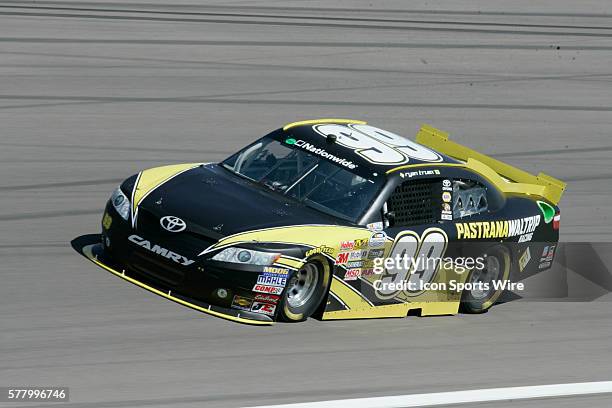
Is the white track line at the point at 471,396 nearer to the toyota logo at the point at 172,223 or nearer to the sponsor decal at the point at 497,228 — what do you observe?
the sponsor decal at the point at 497,228

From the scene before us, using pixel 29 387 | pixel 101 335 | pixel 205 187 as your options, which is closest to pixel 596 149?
pixel 205 187

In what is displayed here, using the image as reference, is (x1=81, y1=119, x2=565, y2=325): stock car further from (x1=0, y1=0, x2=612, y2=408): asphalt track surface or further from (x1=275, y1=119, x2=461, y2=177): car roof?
(x1=0, y1=0, x2=612, y2=408): asphalt track surface

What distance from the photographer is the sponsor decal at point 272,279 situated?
8.48m

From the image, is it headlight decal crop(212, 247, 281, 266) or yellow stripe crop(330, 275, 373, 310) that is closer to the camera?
headlight decal crop(212, 247, 281, 266)

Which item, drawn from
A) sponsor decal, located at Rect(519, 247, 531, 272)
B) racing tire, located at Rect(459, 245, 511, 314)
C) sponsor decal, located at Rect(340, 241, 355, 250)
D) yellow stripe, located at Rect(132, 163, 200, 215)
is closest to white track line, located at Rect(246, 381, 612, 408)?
sponsor decal, located at Rect(340, 241, 355, 250)

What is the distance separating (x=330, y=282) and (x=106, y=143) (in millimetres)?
5578

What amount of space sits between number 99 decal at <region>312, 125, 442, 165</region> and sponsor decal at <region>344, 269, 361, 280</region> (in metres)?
1.08

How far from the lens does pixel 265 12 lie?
2056cm

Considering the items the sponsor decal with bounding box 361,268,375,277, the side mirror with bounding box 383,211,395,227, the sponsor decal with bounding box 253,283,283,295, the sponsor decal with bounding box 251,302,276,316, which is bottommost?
the sponsor decal with bounding box 251,302,276,316

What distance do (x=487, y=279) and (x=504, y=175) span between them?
1485mm

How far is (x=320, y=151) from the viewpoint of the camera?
9758 millimetres

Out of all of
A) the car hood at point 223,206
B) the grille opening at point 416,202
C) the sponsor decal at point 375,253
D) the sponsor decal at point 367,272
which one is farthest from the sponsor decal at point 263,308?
the grille opening at point 416,202

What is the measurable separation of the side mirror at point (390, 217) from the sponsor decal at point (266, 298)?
1248 mm

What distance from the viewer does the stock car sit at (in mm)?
8578
